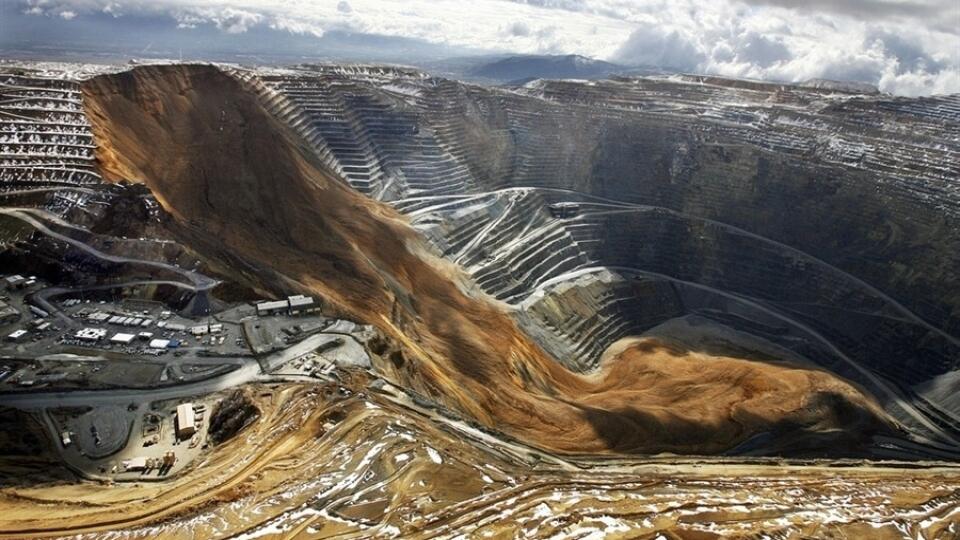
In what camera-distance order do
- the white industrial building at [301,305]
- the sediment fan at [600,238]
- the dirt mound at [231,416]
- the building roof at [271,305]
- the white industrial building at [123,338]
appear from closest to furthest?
the dirt mound at [231,416]
the white industrial building at [123,338]
the building roof at [271,305]
the white industrial building at [301,305]
the sediment fan at [600,238]

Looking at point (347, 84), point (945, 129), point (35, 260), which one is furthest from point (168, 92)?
point (945, 129)

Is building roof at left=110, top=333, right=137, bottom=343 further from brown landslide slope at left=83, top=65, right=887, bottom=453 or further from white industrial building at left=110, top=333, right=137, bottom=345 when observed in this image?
brown landslide slope at left=83, top=65, right=887, bottom=453

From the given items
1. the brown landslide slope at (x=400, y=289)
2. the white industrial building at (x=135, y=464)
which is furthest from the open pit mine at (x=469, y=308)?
the brown landslide slope at (x=400, y=289)

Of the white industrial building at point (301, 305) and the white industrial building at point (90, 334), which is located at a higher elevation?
the white industrial building at point (301, 305)

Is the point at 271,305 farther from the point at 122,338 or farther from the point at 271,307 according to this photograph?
the point at 122,338

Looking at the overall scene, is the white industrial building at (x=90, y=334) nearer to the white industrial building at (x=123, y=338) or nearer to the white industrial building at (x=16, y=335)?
the white industrial building at (x=123, y=338)

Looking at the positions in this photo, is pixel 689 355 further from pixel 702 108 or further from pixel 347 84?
pixel 347 84

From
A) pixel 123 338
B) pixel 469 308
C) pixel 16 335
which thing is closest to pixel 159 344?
pixel 123 338
